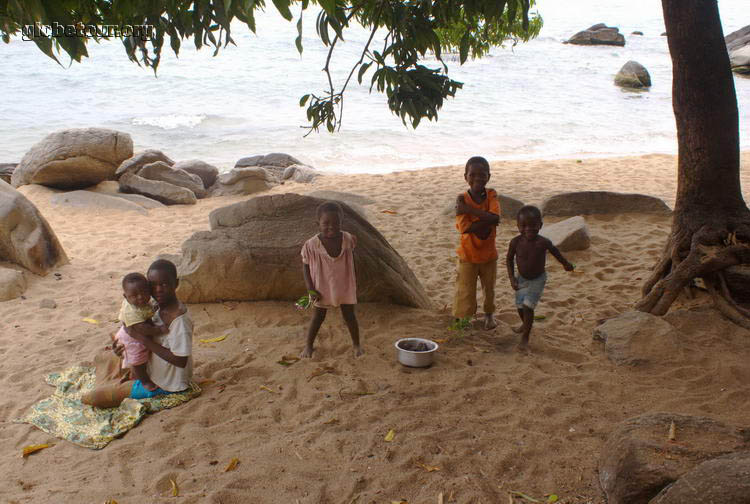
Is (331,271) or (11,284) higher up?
(331,271)

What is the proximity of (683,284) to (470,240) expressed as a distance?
175 centimetres

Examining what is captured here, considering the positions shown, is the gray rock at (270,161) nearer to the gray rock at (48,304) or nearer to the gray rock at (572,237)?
the gray rock at (572,237)

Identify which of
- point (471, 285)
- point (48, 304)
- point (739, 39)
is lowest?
point (48, 304)

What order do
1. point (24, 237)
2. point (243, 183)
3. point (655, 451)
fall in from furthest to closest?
point (243, 183)
point (24, 237)
point (655, 451)

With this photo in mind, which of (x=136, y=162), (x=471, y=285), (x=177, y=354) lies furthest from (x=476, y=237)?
(x=136, y=162)

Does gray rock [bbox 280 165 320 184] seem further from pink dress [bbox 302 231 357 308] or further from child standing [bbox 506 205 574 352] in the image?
child standing [bbox 506 205 574 352]

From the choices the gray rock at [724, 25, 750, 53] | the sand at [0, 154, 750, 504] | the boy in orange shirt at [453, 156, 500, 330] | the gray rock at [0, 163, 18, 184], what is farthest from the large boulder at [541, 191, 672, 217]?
the gray rock at [724, 25, 750, 53]

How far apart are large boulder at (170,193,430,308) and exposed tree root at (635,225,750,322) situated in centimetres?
195

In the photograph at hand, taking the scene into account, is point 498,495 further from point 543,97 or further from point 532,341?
point 543,97

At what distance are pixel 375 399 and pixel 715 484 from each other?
211cm

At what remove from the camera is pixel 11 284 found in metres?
6.10

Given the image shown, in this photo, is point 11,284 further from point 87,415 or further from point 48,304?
point 87,415

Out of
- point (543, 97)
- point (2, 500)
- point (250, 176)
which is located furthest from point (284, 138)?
point (2, 500)

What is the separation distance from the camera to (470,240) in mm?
4727
